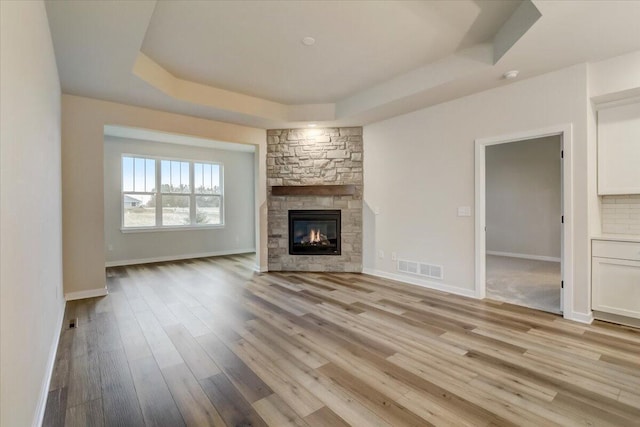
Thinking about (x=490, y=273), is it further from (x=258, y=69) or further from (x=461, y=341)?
(x=258, y=69)

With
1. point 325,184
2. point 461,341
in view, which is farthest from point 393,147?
point 461,341

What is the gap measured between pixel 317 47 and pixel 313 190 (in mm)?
2486

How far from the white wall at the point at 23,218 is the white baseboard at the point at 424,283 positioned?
161 inches

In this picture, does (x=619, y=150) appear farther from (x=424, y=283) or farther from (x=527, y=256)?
(x=527, y=256)

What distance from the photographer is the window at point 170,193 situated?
20.5ft

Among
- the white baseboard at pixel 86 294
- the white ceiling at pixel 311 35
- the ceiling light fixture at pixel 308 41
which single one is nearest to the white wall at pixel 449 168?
the white ceiling at pixel 311 35

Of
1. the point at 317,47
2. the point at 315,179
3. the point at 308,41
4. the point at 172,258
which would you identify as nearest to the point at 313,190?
the point at 315,179

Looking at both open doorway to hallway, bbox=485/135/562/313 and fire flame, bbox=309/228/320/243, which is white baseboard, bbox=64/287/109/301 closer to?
fire flame, bbox=309/228/320/243

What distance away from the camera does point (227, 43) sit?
120 inches

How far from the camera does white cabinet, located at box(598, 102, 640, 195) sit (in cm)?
295

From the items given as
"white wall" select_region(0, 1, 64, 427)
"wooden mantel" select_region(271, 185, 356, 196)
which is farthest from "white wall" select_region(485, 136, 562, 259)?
"white wall" select_region(0, 1, 64, 427)

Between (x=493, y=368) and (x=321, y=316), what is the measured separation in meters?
1.62

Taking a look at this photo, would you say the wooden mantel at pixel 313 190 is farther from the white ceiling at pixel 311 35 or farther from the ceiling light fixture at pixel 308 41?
the ceiling light fixture at pixel 308 41

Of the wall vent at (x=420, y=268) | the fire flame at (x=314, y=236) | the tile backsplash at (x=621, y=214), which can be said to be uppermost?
the tile backsplash at (x=621, y=214)
